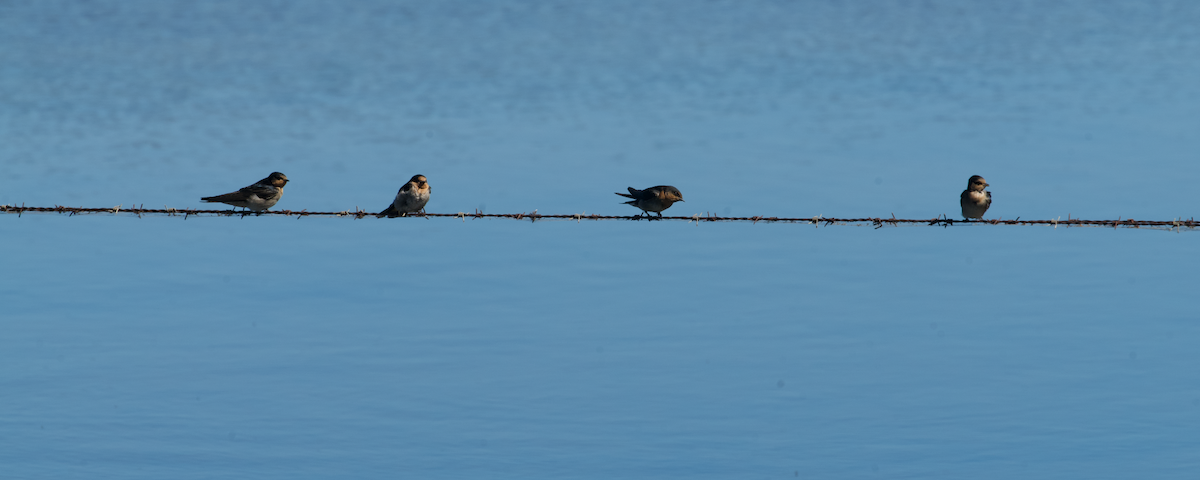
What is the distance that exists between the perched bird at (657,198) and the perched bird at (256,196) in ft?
17.7

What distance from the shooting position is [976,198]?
1769 cm

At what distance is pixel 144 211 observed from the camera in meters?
11.2

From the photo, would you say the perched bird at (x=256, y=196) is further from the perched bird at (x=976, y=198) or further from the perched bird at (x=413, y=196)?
the perched bird at (x=976, y=198)

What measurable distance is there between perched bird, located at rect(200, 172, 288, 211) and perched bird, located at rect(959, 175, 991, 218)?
33.4ft

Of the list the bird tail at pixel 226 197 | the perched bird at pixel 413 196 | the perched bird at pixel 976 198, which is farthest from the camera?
the perched bird at pixel 976 198

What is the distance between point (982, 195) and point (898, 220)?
22.4ft

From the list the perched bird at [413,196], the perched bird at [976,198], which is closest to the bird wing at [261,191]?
the perched bird at [413,196]

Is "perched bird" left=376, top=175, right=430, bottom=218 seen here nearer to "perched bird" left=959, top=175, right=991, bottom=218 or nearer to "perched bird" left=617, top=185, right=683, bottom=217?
"perched bird" left=617, top=185, right=683, bottom=217

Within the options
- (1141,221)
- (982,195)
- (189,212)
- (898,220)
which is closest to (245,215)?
(189,212)

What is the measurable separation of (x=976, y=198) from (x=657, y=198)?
15.6ft

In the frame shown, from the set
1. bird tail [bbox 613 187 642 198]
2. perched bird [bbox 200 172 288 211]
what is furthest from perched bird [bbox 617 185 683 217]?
perched bird [bbox 200 172 288 211]

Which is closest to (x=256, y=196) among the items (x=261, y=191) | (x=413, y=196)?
(x=261, y=191)

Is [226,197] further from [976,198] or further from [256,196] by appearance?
[976,198]

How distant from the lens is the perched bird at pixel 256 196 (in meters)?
16.9
